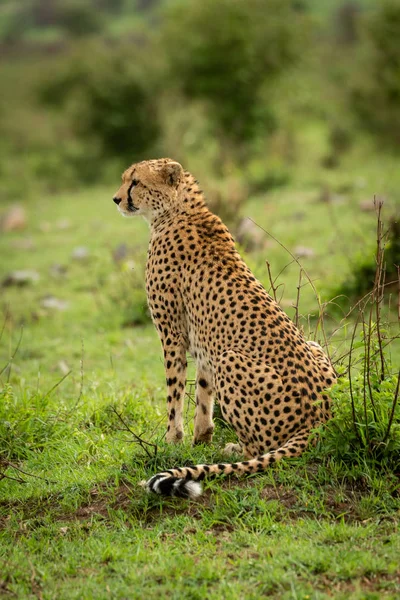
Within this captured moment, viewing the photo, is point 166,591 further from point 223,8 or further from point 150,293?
point 223,8

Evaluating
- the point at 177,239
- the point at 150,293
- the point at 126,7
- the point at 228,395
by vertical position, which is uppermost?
the point at 126,7

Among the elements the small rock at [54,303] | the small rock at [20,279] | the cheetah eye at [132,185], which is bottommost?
the small rock at [54,303]

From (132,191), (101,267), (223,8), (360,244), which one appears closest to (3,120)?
(223,8)

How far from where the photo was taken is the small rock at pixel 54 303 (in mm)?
7914

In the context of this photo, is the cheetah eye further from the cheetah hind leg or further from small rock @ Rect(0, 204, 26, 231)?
small rock @ Rect(0, 204, 26, 231)

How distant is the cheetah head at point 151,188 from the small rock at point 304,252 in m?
4.17

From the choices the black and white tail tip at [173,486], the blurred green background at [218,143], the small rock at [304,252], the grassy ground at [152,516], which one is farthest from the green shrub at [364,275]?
the black and white tail tip at [173,486]

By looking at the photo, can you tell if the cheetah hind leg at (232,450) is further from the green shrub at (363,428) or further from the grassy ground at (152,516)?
the green shrub at (363,428)

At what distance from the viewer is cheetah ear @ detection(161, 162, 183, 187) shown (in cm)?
396

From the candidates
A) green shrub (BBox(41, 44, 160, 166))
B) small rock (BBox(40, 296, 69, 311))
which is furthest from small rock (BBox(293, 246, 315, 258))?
green shrub (BBox(41, 44, 160, 166))

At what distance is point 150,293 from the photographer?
3.85 meters

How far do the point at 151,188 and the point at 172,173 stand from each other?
0.13m

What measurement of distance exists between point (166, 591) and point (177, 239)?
171cm

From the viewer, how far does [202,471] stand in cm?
321
